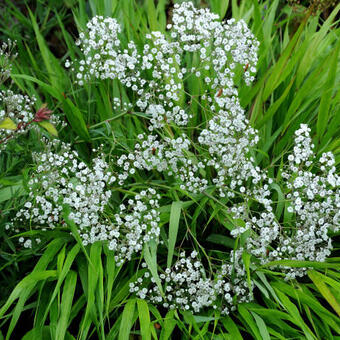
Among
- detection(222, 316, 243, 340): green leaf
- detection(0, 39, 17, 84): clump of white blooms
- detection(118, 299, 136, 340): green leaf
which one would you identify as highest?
detection(0, 39, 17, 84): clump of white blooms

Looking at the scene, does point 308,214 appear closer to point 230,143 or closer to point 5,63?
point 230,143

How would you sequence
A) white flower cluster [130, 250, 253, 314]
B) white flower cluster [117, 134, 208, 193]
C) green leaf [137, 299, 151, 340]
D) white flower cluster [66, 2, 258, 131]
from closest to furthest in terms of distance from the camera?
green leaf [137, 299, 151, 340] → white flower cluster [130, 250, 253, 314] → white flower cluster [117, 134, 208, 193] → white flower cluster [66, 2, 258, 131]

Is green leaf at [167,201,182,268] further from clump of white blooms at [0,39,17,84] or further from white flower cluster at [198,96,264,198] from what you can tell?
clump of white blooms at [0,39,17,84]

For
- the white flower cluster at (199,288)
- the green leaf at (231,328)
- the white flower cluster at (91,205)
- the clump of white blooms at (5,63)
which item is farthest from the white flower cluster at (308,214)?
the clump of white blooms at (5,63)

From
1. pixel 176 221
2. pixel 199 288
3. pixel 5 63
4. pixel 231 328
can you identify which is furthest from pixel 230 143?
pixel 5 63

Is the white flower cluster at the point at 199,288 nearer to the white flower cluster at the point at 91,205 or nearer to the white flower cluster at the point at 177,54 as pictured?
the white flower cluster at the point at 91,205

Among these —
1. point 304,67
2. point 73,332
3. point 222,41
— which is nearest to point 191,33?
point 222,41

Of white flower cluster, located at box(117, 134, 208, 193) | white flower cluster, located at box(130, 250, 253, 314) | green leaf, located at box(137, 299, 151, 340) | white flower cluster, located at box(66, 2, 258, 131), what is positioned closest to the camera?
green leaf, located at box(137, 299, 151, 340)

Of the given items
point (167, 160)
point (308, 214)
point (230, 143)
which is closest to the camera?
point (308, 214)

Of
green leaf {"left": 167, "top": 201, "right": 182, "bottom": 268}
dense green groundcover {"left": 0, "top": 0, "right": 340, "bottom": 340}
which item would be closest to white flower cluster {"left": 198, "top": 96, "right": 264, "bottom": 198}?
dense green groundcover {"left": 0, "top": 0, "right": 340, "bottom": 340}
